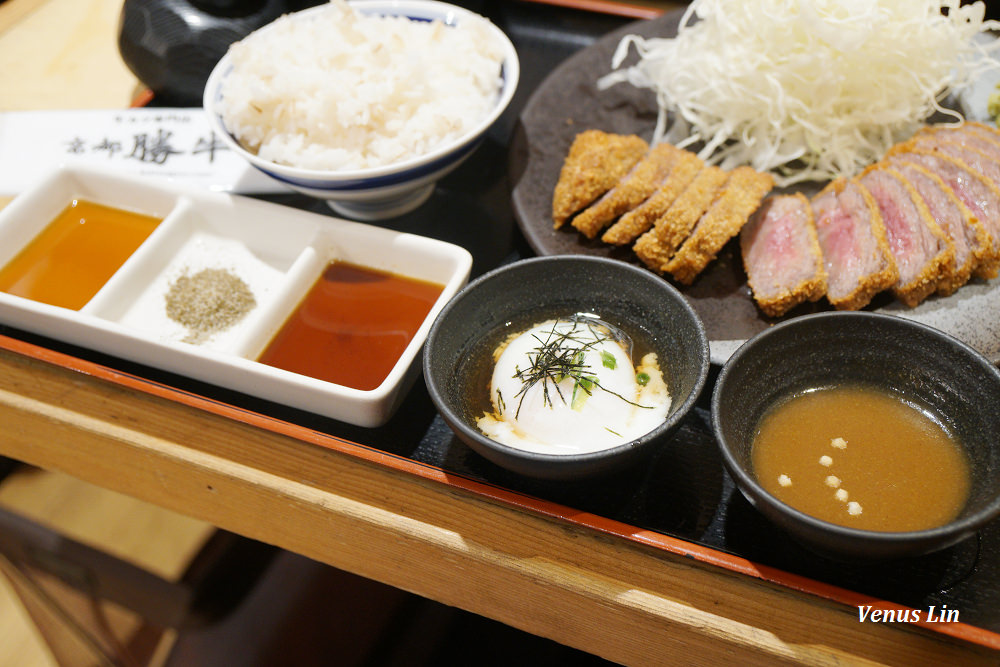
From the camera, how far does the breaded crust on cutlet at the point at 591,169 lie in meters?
2.27

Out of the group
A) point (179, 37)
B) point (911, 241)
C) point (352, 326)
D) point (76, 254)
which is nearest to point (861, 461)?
point (911, 241)

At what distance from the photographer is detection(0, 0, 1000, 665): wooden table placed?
1535 mm

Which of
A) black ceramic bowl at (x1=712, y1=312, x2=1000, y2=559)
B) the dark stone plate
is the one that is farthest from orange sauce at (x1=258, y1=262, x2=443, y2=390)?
black ceramic bowl at (x1=712, y1=312, x2=1000, y2=559)

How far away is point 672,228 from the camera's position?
215 centimetres

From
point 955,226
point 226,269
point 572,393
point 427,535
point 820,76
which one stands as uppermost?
point 820,76

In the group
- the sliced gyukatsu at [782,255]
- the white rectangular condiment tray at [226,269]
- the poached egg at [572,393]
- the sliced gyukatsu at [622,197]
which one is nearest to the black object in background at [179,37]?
the white rectangular condiment tray at [226,269]

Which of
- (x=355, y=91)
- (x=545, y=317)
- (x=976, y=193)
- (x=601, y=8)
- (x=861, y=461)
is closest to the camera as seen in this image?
(x=861, y=461)

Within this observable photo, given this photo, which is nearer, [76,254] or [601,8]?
[76,254]

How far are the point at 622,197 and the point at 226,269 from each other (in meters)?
1.25

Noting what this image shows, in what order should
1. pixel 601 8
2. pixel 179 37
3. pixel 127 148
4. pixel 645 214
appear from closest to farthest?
pixel 645 214 → pixel 127 148 → pixel 179 37 → pixel 601 8

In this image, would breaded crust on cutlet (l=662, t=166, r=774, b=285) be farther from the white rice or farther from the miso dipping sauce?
the white rice

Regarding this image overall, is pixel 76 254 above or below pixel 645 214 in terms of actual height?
below

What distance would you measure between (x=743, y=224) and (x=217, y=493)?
165 cm

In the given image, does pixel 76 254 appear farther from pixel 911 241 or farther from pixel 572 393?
pixel 911 241
